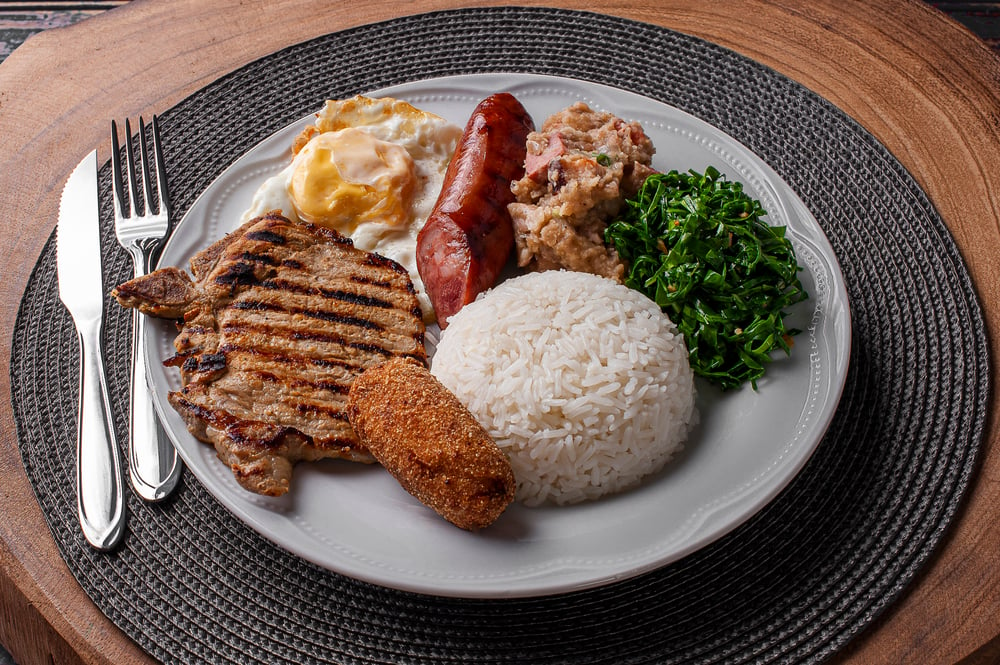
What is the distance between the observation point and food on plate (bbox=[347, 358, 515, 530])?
2615 millimetres

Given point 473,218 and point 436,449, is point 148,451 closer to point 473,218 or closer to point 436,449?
point 436,449

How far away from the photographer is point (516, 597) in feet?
8.36

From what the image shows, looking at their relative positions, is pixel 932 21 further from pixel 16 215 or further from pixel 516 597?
pixel 16 215

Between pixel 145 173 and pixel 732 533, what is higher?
pixel 145 173

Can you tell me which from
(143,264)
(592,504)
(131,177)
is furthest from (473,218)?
(131,177)

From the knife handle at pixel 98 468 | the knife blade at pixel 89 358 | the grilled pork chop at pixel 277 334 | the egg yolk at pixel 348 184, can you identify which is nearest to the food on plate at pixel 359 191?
the egg yolk at pixel 348 184

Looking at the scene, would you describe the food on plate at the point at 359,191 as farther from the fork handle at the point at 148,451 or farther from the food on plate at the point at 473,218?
the fork handle at the point at 148,451

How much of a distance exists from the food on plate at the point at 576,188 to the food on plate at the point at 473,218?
0.09 meters

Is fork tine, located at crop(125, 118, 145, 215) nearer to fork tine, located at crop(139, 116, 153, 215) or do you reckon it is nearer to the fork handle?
fork tine, located at crop(139, 116, 153, 215)

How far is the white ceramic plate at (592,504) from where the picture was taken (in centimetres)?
261

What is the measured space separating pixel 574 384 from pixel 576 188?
0.83 metres

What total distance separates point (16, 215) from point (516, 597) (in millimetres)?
3144


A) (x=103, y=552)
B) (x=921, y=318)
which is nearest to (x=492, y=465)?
(x=103, y=552)

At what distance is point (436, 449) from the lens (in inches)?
104
